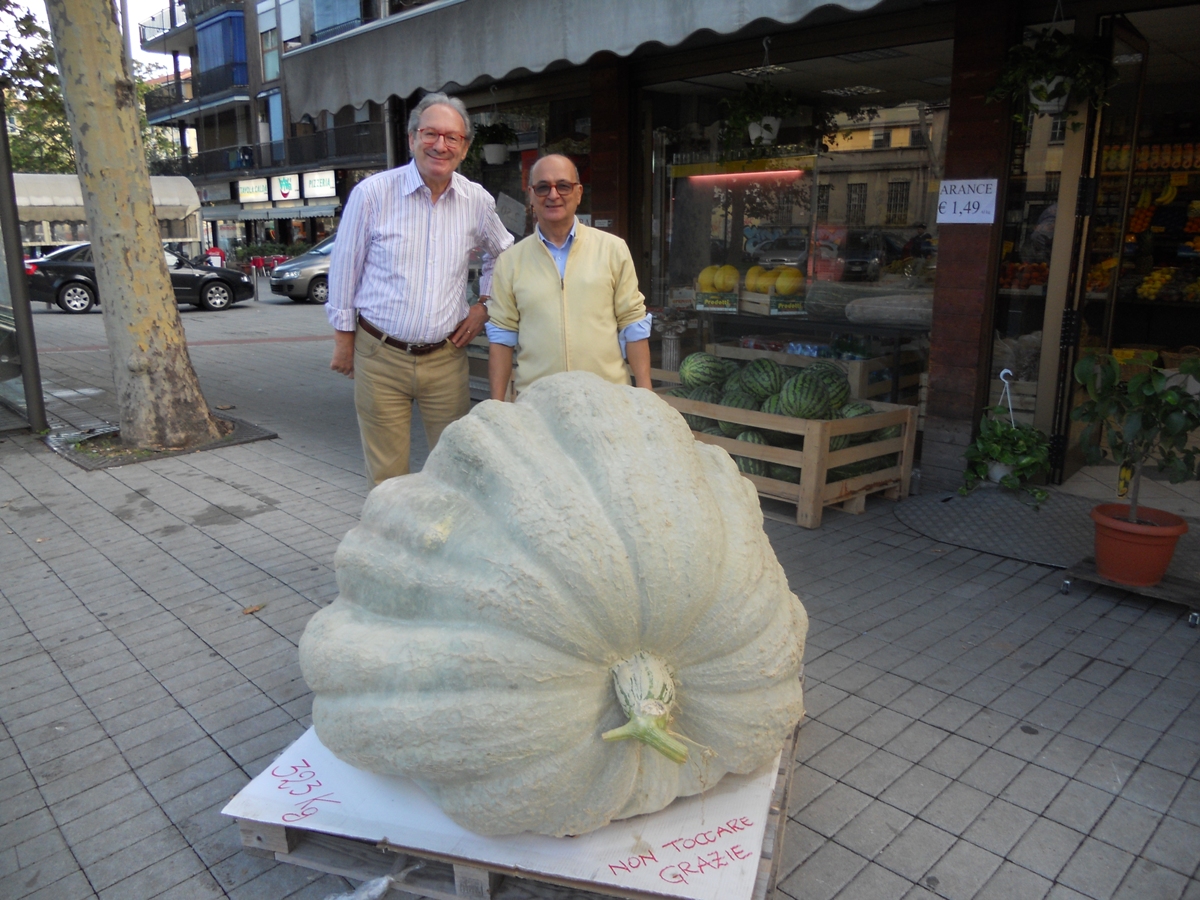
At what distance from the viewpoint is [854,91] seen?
6.55m

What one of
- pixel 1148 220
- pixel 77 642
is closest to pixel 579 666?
pixel 77 642

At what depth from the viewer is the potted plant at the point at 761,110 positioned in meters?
6.59

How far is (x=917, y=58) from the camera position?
228 inches

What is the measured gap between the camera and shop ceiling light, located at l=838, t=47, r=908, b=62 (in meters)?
5.76

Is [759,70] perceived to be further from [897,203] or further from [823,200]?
[897,203]

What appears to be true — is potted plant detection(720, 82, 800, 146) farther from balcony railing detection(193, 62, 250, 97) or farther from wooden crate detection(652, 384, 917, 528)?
balcony railing detection(193, 62, 250, 97)

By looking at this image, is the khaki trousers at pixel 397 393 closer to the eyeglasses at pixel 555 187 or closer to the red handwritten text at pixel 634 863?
the eyeglasses at pixel 555 187

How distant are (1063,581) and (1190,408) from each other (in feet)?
3.48

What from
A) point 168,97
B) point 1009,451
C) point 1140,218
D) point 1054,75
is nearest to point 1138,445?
point 1009,451

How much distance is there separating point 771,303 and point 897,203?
122cm

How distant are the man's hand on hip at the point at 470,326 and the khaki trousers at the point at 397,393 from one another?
4 centimetres

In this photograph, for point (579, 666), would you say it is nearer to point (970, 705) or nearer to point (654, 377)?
point (970, 705)

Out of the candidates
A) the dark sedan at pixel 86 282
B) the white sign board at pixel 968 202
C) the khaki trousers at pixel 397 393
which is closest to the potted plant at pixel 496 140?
the white sign board at pixel 968 202

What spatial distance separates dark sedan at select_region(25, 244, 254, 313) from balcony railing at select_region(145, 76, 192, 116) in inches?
1084
